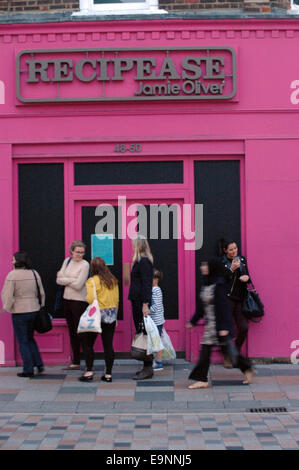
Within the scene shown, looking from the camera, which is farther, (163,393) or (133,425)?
(163,393)

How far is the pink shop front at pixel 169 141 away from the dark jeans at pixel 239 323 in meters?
0.31

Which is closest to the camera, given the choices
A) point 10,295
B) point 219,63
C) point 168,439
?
point 168,439

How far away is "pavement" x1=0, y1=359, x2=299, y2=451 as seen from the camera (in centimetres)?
666

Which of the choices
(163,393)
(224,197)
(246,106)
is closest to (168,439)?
(163,393)

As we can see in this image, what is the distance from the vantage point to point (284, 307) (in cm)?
1016

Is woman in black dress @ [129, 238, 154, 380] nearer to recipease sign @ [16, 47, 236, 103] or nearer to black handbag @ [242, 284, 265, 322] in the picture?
black handbag @ [242, 284, 265, 322]

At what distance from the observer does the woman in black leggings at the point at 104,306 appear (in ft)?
30.0

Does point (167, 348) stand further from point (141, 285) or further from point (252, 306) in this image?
point (252, 306)

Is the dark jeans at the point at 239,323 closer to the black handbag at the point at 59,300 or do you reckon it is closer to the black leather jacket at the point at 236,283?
the black leather jacket at the point at 236,283

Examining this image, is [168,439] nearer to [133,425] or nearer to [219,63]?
[133,425]

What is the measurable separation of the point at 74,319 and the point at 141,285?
1.18 metres

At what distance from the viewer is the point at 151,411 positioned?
7895 mm

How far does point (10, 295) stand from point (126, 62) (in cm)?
364

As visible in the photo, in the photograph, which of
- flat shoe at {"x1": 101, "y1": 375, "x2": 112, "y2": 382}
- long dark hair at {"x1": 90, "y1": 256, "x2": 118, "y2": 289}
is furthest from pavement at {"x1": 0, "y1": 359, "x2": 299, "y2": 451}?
long dark hair at {"x1": 90, "y1": 256, "x2": 118, "y2": 289}
